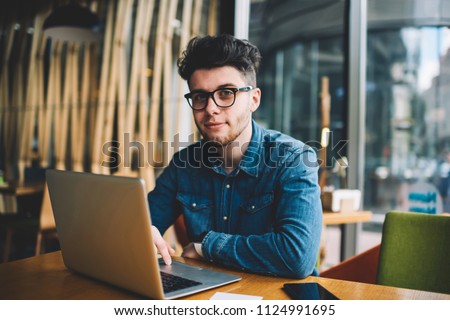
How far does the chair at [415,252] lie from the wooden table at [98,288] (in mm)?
415

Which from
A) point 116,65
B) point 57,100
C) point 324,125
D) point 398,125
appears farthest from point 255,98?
point 398,125

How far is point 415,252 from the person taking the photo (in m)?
1.53

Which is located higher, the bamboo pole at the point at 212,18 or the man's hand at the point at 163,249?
the bamboo pole at the point at 212,18

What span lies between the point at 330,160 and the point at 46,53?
4326 mm

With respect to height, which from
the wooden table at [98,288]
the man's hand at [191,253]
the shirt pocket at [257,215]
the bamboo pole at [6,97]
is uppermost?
the bamboo pole at [6,97]

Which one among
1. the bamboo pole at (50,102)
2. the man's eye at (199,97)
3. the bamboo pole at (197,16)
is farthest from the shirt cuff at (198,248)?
the bamboo pole at (50,102)

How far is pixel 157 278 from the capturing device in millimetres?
947

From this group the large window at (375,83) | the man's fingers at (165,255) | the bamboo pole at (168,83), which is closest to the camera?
the man's fingers at (165,255)

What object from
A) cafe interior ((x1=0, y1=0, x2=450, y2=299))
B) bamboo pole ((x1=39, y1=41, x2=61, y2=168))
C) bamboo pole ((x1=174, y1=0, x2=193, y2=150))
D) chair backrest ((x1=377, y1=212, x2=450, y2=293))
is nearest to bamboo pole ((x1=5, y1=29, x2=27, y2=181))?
cafe interior ((x1=0, y1=0, x2=450, y2=299))

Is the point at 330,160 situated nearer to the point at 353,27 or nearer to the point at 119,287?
the point at 353,27

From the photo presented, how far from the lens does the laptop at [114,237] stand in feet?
3.04

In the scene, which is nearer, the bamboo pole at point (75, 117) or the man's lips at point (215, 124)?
the man's lips at point (215, 124)

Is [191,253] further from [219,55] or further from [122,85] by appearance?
[122,85]

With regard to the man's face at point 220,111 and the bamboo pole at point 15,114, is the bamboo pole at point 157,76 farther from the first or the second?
the man's face at point 220,111
